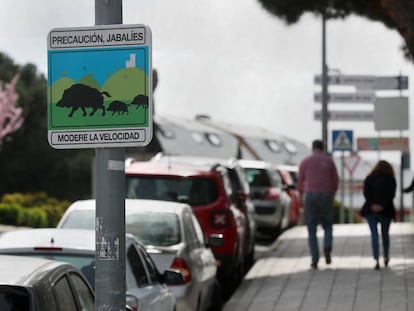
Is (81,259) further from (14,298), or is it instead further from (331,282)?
(331,282)

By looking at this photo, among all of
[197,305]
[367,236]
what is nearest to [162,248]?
[197,305]

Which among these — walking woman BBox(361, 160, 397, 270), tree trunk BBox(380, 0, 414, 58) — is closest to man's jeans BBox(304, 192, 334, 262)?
walking woman BBox(361, 160, 397, 270)

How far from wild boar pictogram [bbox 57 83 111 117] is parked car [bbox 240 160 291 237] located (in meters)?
20.0

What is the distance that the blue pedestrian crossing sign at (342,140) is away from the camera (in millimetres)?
33312

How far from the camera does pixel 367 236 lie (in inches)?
1008

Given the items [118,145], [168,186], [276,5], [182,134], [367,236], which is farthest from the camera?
[182,134]

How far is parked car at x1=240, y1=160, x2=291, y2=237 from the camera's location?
2656 cm

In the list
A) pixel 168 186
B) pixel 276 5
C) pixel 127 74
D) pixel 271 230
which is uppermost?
pixel 276 5

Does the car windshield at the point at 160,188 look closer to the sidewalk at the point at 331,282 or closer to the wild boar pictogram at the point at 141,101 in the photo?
the sidewalk at the point at 331,282

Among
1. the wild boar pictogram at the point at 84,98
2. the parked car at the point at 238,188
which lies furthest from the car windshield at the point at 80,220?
the wild boar pictogram at the point at 84,98

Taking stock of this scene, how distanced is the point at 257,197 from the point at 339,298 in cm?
1205

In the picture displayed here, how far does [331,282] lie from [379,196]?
155 cm

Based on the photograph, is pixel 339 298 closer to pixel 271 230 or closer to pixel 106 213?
pixel 106 213

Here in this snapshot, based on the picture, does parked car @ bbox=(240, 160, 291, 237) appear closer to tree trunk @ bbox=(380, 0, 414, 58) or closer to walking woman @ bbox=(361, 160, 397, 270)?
walking woman @ bbox=(361, 160, 397, 270)
